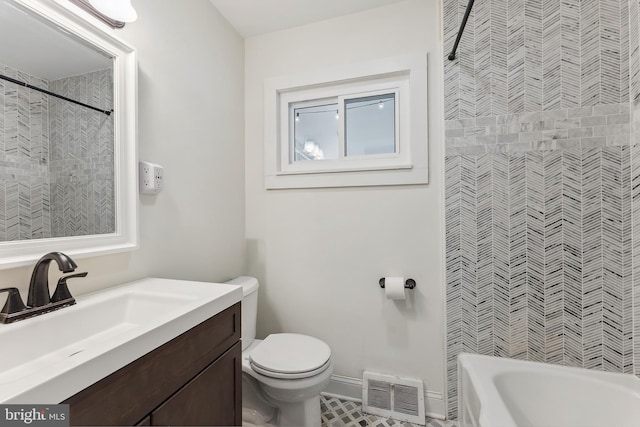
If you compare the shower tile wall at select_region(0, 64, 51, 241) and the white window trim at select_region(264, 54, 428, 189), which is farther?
the white window trim at select_region(264, 54, 428, 189)

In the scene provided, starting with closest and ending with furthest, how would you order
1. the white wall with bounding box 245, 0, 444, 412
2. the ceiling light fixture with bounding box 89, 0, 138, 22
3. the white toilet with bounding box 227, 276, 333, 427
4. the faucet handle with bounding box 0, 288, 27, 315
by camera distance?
the faucet handle with bounding box 0, 288, 27, 315
the ceiling light fixture with bounding box 89, 0, 138, 22
the white toilet with bounding box 227, 276, 333, 427
the white wall with bounding box 245, 0, 444, 412

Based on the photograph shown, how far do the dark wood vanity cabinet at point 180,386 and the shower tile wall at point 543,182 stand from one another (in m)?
1.20

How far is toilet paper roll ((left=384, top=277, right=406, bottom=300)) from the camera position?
1.58 metres

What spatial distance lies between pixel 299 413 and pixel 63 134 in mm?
1554

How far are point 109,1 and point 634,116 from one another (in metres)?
2.28

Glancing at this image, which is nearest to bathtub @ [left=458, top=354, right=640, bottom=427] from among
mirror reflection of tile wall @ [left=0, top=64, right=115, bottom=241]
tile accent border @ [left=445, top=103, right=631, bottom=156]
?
tile accent border @ [left=445, top=103, right=631, bottom=156]

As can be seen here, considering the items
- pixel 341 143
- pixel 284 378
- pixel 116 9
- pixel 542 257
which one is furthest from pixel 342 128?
pixel 284 378

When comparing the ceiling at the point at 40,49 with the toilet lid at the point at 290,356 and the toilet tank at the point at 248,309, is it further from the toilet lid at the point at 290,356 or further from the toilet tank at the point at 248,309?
the toilet lid at the point at 290,356

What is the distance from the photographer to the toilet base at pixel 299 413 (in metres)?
1.35

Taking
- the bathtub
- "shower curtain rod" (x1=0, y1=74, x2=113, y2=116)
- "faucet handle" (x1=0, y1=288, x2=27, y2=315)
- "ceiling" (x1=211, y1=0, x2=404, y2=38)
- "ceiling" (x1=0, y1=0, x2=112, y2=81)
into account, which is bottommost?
the bathtub

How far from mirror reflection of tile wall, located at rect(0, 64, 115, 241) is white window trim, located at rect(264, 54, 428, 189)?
998mm

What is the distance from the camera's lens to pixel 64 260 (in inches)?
30.7

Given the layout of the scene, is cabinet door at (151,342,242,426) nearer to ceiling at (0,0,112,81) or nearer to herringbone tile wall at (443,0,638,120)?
ceiling at (0,0,112,81)

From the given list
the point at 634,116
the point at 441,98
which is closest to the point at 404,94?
the point at 441,98
